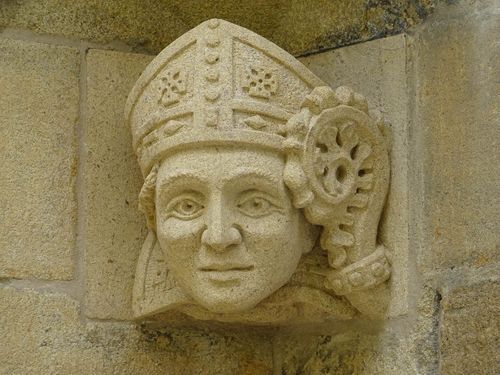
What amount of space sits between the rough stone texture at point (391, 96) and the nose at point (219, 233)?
345mm

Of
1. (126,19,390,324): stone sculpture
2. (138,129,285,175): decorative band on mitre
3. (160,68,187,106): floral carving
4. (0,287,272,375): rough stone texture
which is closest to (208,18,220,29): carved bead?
(126,19,390,324): stone sculpture

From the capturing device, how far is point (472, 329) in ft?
7.50

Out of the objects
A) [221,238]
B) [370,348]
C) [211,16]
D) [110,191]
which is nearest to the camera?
[221,238]

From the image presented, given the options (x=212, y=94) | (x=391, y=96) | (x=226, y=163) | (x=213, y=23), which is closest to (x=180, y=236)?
(x=226, y=163)

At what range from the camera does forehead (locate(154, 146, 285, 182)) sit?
2.31 metres

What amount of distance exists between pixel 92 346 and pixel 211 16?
769 mm

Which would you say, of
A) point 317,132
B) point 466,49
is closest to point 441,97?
point 466,49

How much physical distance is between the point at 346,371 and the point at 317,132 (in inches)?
20.6

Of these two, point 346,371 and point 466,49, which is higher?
point 466,49

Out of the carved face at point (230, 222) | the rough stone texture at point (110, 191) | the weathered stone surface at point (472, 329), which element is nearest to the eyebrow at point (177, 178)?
the carved face at point (230, 222)

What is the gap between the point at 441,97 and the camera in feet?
8.00

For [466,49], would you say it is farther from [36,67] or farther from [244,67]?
[36,67]

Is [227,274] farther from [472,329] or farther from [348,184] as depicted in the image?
[472,329]

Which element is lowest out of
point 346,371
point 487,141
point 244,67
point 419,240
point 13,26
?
point 346,371
